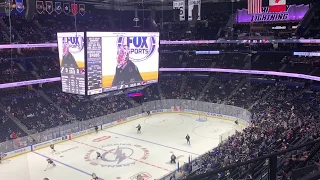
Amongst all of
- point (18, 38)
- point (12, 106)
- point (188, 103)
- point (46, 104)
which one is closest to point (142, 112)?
point (188, 103)

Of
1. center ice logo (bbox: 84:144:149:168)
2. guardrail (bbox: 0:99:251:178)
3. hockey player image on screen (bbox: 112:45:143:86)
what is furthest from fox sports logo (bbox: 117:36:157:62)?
guardrail (bbox: 0:99:251:178)

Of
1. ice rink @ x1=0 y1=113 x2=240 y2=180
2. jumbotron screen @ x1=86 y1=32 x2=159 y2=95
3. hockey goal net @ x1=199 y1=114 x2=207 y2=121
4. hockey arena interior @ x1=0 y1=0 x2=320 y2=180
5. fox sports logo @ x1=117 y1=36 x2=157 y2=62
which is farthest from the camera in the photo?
hockey goal net @ x1=199 y1=114 x2=207 y2=121

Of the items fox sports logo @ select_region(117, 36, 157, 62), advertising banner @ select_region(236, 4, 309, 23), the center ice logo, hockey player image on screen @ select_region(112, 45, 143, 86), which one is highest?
advertising banner @ select_region(236, 4, 309, 23)

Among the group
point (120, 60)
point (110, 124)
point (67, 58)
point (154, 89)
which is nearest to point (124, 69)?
point (120, 60)

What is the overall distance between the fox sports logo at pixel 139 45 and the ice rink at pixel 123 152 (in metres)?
6.78

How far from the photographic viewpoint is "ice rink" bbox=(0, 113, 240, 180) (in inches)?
764

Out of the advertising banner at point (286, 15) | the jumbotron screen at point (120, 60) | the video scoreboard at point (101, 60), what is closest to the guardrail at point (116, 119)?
the video scoreboard at point (101, 60)

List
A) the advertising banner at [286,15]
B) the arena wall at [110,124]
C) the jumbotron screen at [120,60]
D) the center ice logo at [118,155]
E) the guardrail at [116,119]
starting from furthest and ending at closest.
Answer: the advertising banner at [286,15]
the guardrail at [116,119]
the arena wall at [110,124]
the center ice logo at [118,155]
the jumbotron screen at [120,60]

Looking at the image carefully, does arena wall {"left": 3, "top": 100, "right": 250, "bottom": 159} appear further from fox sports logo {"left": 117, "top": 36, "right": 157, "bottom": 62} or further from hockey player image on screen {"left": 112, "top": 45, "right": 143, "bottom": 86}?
fox sports logo {"left": 117, "top": 36, "right": 157, "bottom": 62}

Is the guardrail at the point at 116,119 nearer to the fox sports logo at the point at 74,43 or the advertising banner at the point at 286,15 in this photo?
the fox sports logo at the point at 74,43

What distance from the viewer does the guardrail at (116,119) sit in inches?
921

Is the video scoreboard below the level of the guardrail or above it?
above

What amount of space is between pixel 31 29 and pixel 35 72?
19.7ft

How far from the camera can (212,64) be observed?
42.7 meters
